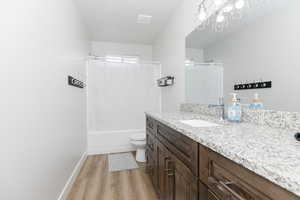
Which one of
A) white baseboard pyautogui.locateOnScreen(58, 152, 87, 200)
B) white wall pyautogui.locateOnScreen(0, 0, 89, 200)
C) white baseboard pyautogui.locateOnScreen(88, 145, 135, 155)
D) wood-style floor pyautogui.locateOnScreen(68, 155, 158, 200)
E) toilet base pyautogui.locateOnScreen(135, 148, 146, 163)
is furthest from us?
white baseboard pyautogui.locateOnScreen(88, 145, 135, 155)

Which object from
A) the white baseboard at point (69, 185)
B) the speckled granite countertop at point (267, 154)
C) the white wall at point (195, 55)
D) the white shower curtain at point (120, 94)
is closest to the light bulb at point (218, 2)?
the white wall at point (195, 55)

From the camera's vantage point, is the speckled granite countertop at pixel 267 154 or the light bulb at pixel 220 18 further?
the light bulb at pixel 220 18

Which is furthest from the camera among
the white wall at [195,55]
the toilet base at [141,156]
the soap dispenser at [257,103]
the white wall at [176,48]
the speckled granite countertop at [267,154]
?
the toilet base at [141,156]

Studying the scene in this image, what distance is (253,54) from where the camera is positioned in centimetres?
109

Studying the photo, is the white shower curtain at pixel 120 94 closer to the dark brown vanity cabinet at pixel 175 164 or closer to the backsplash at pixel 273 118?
the dark brown vanity cabinet at pixel 175 164

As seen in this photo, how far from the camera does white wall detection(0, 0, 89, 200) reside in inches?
29.7

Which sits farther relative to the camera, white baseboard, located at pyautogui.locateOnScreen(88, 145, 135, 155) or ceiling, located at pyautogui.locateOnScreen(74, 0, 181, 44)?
white baseboard, located at pyautogui.locateOnScreen(88, 145, 135, 155)

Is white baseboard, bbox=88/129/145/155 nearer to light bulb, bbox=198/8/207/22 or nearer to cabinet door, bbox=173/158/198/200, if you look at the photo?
cabinet door, bbox=173/158/198/200

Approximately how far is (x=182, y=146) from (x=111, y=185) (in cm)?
131

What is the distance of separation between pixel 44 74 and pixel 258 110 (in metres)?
A: 1.64

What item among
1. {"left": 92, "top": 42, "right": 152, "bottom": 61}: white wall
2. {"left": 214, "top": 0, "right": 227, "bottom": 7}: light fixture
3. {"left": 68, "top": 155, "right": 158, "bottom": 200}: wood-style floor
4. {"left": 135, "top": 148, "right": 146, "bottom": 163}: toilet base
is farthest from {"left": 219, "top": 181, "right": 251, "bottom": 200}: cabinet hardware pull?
{"left": 92, "top": 42, "right": 152, "bottom": 61}: white wall

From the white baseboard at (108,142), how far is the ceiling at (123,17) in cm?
206

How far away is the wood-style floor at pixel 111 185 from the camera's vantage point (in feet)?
5.09

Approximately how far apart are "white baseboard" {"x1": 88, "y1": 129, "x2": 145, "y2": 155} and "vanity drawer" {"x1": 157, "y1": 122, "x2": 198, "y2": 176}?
1840 mm
